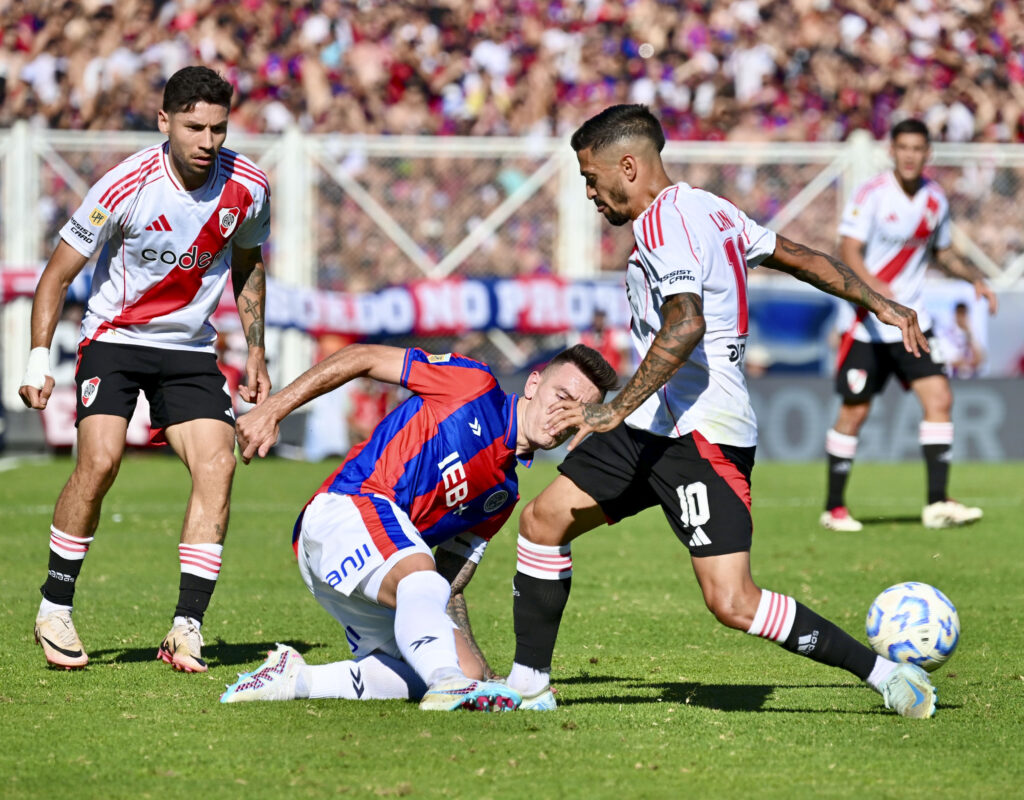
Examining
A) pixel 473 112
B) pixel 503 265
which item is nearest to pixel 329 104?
pixel 473 112

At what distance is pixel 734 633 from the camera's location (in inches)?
268

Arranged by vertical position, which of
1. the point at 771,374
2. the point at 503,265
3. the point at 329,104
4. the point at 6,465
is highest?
the point at 329,104

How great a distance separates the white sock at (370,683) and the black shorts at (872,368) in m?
5.97

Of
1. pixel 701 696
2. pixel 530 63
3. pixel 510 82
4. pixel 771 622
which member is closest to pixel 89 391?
pixel 701 696

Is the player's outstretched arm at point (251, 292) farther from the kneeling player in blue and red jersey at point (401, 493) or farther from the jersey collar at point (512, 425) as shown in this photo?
the jersey collar at point (512, 425)

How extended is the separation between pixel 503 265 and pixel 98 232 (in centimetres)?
1217

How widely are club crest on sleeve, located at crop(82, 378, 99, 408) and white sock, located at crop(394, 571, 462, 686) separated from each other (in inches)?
80.1

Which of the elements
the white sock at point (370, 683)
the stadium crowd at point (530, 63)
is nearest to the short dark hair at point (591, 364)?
the white sock at point (370, 683)

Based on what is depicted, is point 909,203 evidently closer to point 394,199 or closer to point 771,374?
point 771,374

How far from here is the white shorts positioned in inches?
190

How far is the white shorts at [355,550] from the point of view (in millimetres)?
4816

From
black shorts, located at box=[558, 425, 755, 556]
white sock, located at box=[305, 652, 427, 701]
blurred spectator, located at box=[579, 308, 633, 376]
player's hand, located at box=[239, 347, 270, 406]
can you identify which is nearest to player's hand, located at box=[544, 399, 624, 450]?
black shorts, located at box=[558, 425, 755, 556]

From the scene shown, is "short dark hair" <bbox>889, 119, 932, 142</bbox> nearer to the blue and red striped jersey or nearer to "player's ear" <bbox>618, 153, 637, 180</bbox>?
"player's ear" <bbox>618, 153, 637, 180</bbox>

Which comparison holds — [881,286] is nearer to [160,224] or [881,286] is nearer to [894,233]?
[894,233]
